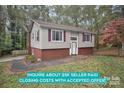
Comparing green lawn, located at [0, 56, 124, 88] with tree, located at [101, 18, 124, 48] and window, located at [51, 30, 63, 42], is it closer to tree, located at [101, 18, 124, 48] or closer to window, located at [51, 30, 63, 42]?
tree, located at [101, 18, 124, 48]

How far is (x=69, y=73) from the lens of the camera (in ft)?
22.1

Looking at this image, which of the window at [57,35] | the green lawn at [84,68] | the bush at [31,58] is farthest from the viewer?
the window at [57,35]

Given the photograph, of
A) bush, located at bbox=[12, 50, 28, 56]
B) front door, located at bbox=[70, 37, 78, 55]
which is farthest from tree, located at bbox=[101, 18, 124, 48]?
bush, located at bbox=[12, 50, 28, 56]

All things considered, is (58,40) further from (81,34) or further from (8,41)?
(8,41)

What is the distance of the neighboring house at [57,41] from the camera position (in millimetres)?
7043

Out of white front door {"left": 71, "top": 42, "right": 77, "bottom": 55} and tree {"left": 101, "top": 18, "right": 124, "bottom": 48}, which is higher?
tree {"left": 101, "top": 18, "right": 124, "bottom": 48}

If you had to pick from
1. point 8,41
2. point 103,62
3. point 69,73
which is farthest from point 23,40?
point 103,62

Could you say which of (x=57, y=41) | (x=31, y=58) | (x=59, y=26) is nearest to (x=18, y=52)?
(x=31, y=58)

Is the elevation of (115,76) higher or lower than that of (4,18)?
lower

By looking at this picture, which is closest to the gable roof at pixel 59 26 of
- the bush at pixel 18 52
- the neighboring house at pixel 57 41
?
the neighboring house at pixel 57 41

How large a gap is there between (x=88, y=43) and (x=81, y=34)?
0.36 meters

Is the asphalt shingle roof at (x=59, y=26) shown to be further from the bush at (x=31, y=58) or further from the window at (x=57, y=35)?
the bush at (x=31, y=58)

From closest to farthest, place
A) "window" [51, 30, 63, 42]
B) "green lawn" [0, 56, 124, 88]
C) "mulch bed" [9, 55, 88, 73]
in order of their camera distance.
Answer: "green lawn" [0, 56, 124, 88]
"mulch bed" [9, 55, 88, 73]
"window" [51, 30, 63, 42]

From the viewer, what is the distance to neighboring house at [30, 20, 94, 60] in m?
7.04
